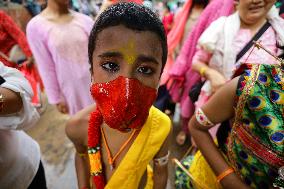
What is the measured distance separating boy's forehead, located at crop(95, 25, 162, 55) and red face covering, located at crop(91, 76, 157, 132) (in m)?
0.10

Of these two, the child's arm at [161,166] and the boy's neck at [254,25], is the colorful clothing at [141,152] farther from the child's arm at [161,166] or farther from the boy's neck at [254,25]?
the boy's neck at [254,25]

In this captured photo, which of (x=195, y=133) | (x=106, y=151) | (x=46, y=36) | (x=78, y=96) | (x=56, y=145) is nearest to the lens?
(x=106, y=151)

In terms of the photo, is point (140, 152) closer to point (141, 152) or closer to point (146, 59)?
point (141, 152)

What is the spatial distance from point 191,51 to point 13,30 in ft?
5.20

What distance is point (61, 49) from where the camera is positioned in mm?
1613

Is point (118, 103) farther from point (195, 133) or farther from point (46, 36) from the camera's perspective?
point (46, 36)

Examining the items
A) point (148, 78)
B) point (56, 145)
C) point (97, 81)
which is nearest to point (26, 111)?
point (97, 81)

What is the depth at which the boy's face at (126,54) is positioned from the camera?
70 centimetres

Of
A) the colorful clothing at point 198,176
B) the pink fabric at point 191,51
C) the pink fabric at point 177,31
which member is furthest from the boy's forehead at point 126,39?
the pink fabric at point 177,31

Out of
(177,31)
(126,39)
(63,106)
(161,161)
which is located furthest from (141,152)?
(177,31)

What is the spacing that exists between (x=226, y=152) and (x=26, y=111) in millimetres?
885

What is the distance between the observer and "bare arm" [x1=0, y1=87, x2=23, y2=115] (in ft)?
2.33

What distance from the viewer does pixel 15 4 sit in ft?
9.72

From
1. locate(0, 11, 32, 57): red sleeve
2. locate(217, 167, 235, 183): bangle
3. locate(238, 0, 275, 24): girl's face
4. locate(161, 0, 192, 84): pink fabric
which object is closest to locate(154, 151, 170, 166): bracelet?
locate(217, 167, 235, 183): bangle
